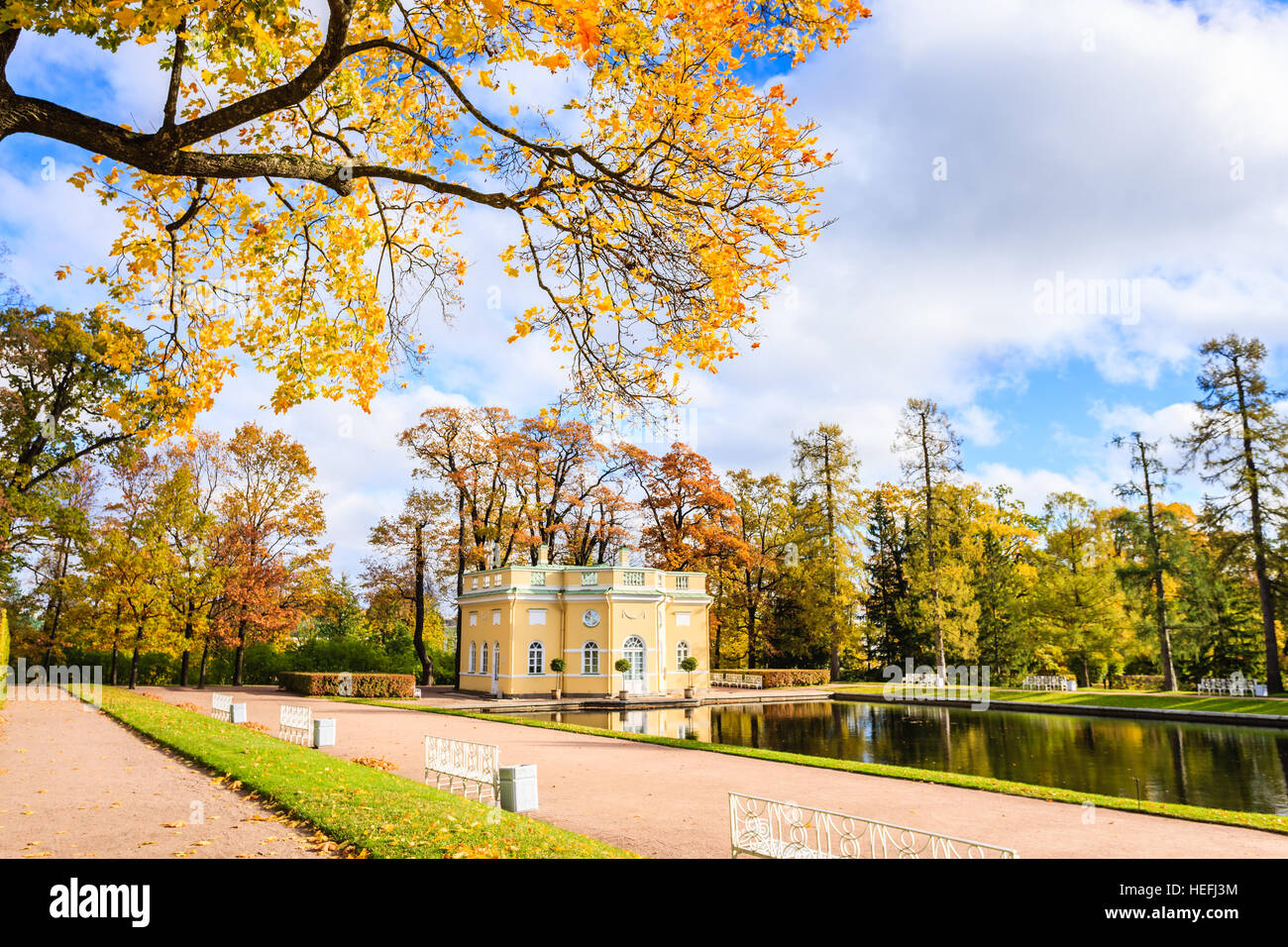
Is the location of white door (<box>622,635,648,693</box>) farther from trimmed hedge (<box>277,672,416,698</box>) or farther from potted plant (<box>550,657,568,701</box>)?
trimmed hedge (<box>277,672,416,698</box>)

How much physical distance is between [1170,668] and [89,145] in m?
35.1

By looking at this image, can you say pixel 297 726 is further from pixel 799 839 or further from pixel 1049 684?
pixel 1049 684

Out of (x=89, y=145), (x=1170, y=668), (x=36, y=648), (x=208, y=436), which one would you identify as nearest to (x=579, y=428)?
(x=208, y=436)

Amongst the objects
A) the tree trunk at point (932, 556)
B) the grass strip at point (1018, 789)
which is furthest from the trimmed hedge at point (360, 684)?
the tree trunk at point (932, 556)

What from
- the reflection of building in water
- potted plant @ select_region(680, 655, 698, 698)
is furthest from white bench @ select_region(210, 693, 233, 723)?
potted plant @ select_region(680, 655, 698, 698)

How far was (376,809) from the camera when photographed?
708 cm

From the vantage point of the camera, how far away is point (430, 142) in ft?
22.8

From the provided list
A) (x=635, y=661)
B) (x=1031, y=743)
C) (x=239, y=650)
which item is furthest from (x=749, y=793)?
(x=239, y=650)

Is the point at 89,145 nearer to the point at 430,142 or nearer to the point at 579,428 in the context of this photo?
the point at 430,142

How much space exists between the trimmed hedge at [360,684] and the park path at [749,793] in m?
14.4

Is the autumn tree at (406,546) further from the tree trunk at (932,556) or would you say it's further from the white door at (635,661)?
the tree trunk at (932,556)

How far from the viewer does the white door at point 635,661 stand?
31.3 m
